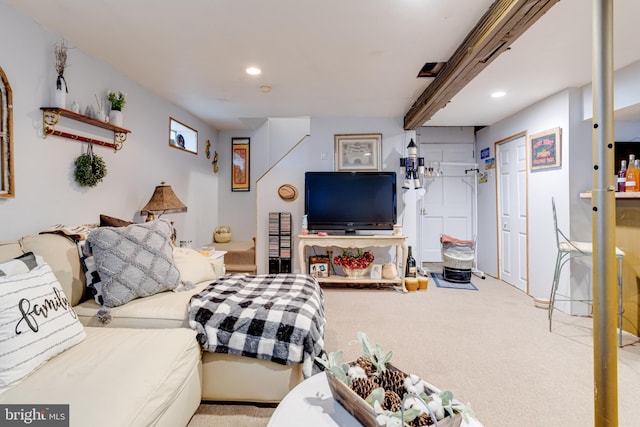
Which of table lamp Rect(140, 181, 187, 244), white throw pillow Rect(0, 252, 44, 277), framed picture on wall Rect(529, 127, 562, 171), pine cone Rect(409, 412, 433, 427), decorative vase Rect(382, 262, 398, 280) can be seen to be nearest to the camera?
pine cone Rect(409, 412, 433, 427)

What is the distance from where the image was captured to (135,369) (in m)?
1.15

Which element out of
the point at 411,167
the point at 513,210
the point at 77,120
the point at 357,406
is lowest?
the point at 357,406

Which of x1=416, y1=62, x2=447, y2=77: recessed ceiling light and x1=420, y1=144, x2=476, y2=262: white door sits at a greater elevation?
x1=416, y1=62, x2=447, y2=77: recessed ceiling light

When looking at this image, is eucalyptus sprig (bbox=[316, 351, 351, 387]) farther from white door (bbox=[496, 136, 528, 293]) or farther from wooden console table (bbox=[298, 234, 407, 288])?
white door (bbox=[496, 136, 528, 293])

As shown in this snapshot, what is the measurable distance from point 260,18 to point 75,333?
201 centimetres

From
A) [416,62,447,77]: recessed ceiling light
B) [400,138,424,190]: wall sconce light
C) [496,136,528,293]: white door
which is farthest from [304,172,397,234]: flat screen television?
[496,136,528,293]: white door

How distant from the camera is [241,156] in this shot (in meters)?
5.26

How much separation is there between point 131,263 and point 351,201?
273cm

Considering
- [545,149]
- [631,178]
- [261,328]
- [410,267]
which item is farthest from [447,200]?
[261,328]

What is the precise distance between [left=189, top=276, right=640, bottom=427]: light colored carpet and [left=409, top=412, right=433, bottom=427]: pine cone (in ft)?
3.55

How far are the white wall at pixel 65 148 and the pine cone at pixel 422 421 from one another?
245cm

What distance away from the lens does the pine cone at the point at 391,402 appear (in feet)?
2.67

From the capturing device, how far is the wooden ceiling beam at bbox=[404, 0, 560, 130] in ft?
5.16

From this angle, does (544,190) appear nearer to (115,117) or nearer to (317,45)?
(317,45)
